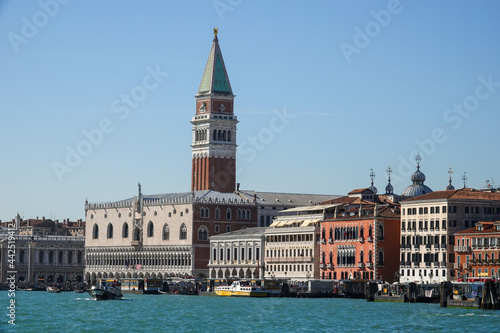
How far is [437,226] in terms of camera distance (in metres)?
117

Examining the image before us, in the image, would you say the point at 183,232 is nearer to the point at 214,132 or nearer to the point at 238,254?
the point at 238,254

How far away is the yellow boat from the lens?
123688mm

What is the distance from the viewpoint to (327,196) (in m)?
166

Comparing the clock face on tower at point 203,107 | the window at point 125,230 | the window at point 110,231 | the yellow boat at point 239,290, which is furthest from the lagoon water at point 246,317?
the window at point 110,231

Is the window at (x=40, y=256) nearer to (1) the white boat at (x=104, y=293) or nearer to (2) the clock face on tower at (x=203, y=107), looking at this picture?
(2) the clock face on tower at (x=203, y=107)

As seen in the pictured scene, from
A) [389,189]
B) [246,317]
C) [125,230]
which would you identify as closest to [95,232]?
[125,230]

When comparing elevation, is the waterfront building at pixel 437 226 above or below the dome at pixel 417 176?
below

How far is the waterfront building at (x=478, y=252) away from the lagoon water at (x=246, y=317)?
29.4ft

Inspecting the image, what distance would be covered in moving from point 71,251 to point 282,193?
127 feet

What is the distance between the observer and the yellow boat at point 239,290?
12369 cm

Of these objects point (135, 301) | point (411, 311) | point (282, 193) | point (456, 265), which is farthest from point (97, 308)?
point (282, 193)

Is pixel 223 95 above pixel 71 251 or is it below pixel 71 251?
above

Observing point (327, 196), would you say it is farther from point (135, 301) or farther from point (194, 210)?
point (135, 301)

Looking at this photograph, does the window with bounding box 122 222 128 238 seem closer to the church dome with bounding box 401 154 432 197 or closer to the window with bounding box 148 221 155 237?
the window with bounding box 148 221 155 237
